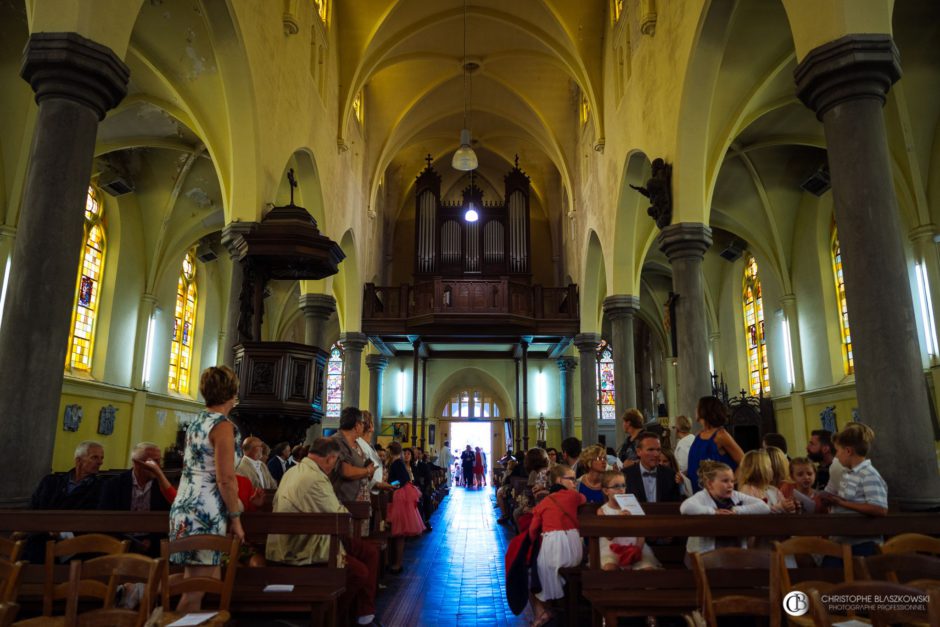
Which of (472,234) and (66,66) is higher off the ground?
(472,234)

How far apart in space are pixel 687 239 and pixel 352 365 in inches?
453

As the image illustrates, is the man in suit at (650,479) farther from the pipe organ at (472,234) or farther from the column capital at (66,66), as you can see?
the pipe organ at (472,234)

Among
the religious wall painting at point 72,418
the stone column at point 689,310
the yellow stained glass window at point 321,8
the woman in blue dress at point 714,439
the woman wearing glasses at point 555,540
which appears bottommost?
the woman wearing glasses at point 555,540

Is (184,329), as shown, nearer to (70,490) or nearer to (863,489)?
(70,490)

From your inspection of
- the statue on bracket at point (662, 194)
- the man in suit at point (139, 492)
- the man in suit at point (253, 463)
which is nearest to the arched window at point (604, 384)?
the statue on bracket at point (662, 194)

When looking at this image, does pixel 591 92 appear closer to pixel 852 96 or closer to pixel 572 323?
pixel 572 323

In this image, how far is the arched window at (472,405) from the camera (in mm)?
28141

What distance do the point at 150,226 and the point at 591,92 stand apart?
11.6m

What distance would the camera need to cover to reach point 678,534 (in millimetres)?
4133

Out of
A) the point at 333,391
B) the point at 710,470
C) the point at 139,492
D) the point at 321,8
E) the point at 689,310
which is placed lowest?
the point at 139,492

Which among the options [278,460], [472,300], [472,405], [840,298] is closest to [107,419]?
[278,460]

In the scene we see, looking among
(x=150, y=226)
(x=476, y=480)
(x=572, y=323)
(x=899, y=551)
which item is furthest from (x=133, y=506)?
(x=476, y=480)

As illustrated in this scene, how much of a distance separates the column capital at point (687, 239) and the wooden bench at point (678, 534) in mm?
5900

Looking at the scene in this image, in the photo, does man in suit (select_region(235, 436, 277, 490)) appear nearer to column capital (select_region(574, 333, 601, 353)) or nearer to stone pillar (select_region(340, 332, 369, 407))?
stone pillar (select_region(340, 332, 369, 407))
